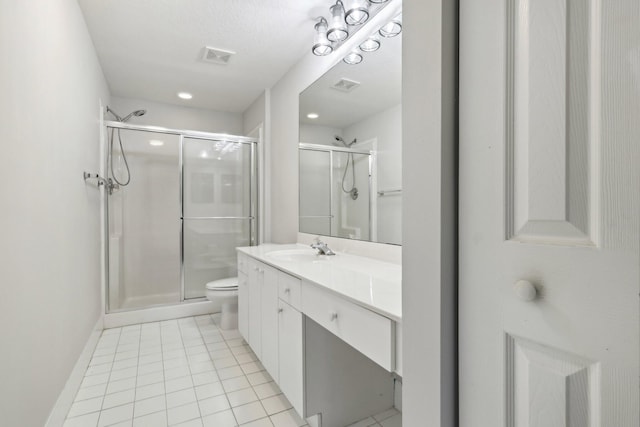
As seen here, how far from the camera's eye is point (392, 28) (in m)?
1.71

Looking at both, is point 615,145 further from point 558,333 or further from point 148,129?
point 148,129

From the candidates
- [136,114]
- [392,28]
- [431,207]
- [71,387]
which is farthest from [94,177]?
[431,207]

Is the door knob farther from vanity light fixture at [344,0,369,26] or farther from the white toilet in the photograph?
the white toilet

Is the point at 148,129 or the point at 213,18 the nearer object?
the point at 213,18

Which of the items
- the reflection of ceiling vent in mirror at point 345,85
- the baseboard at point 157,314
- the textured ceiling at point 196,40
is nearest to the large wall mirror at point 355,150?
the reflection of ceiling vent in mirror at point 345,85

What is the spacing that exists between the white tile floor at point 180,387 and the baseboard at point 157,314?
262mm

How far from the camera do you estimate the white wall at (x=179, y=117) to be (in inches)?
Result: 142

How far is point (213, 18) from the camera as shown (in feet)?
7.02

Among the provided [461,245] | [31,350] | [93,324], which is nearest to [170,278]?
[93,324]

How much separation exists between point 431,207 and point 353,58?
1681 mm

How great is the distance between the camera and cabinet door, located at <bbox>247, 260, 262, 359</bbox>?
206 centimetres

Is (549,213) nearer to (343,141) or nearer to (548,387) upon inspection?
(548,387)

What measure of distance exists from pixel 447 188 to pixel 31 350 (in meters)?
1.66

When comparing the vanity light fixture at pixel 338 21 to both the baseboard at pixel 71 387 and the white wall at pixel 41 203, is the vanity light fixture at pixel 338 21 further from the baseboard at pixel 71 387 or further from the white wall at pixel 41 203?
the baseboard at pixel 71 387
